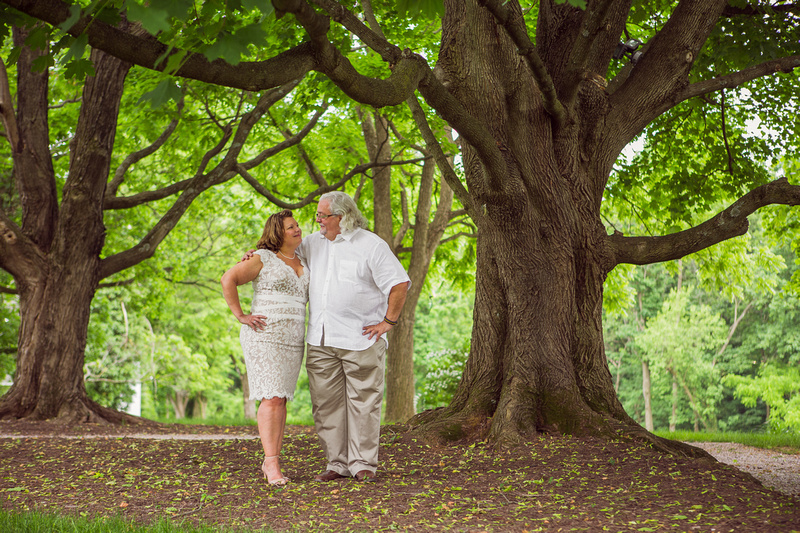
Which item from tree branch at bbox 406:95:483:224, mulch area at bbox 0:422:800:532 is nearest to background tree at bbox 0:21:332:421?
mulch area at bbox 0:422:800:532

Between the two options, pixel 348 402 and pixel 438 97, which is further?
pixel 438 97

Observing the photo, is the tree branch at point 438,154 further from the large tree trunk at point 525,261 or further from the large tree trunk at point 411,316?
the large tree trunk at point 411,316

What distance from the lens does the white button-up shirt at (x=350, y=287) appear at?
5094 millimetres

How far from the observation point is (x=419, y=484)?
4910 millimetres

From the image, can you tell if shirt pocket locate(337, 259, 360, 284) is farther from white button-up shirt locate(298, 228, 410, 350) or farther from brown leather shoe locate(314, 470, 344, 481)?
brown leather shoe locate(314, 470, 344, 481)

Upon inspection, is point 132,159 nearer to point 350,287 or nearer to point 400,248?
point 400,248

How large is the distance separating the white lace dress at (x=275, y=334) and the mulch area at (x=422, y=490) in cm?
72

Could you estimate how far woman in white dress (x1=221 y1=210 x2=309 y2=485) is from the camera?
4980mm

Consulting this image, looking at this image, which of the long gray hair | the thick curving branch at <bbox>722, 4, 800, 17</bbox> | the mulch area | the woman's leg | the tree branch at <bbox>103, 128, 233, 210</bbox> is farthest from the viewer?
the tree branch at <bbox>103, 128, 233, 210</bbox>

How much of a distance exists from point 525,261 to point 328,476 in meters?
2.83

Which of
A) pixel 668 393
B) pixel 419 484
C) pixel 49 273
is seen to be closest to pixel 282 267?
pixel 419 484

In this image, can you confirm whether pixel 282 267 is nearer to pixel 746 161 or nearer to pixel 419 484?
pixel 419 484

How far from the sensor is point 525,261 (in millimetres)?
6656

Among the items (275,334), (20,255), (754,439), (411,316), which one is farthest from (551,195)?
(20,255)
